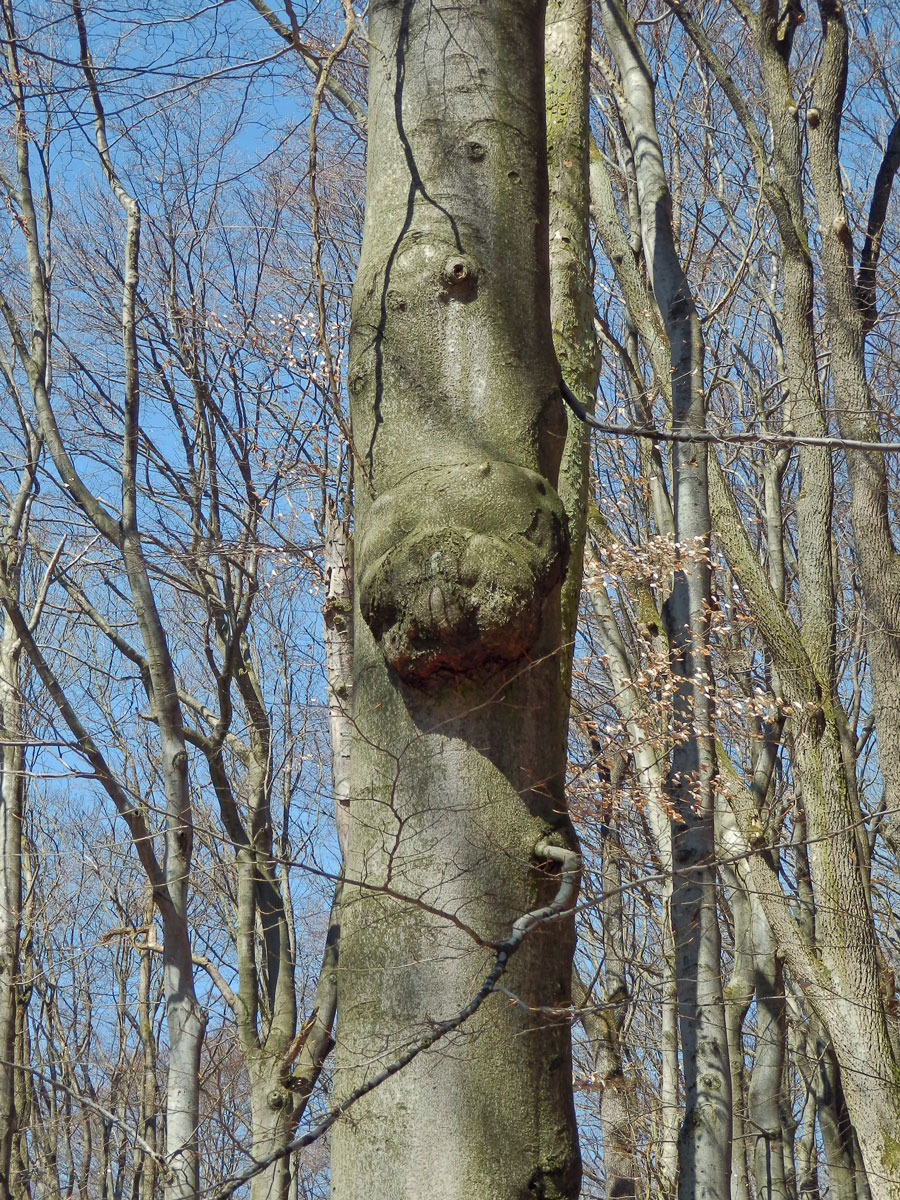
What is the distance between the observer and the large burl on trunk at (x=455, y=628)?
130 cm

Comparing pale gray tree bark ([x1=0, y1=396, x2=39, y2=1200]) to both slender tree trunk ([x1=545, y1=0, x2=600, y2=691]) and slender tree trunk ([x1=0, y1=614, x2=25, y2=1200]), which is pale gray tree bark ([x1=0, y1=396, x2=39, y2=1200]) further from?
slender tree trunk ([x1=545, y1=0, x2=600, y2=691])

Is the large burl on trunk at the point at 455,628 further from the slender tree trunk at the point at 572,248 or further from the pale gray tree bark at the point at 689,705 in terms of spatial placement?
the pale gray tree bark at the point at 689,705

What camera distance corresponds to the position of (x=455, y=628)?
1.47 metres

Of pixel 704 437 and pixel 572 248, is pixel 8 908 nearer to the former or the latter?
pixel 572 248

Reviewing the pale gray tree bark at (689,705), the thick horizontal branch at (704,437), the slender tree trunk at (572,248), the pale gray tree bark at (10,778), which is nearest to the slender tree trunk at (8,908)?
the pale gray tree bark at (10,778)

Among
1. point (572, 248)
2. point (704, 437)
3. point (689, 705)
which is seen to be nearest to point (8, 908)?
point (689, 705)

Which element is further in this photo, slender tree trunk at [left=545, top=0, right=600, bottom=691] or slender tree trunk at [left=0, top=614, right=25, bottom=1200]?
slender tree trunk at [left=0, top=614, right=25, bottom=1200]

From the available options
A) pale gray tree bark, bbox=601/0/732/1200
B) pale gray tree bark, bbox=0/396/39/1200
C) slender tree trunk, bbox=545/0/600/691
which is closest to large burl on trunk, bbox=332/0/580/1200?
slender tree trunk, bbox=545/0/600/691

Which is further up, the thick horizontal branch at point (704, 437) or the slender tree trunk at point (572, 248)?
the slender tree trunk at point (572, 248)

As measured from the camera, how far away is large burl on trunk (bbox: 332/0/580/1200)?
1297 mm

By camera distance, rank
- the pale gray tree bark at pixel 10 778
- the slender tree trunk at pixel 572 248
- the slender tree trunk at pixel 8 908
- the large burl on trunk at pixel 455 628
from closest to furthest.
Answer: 1. the large burl on trunk at pixel 455 628
2. the slender tree trunk at pixel 572 248
3. the pale gray tree bark at pixel 10 778
4. the slender tree trunk at pixel 8 908

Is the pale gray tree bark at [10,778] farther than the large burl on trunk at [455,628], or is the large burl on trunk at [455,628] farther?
the pale gray tree bark at [10,778]

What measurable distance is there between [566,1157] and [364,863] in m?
0.44

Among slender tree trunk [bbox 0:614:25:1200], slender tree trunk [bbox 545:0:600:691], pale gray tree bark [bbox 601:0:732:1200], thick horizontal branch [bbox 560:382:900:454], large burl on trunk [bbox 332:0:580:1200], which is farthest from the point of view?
slender tree trunk [bbox 0:614:25:1200]
